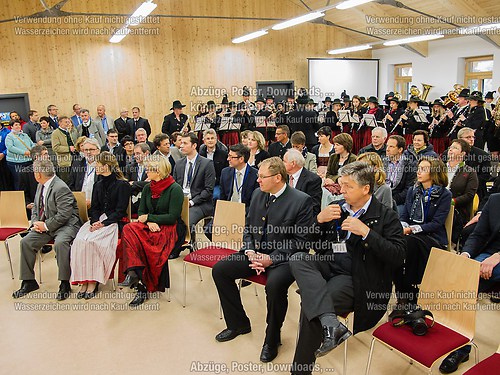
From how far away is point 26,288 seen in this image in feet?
12.9

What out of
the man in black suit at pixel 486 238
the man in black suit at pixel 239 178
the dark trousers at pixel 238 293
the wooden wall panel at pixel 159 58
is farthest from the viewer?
the wooden wall panel at pixel 159 58

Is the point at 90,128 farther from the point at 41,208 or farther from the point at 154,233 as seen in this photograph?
the point at 154,233

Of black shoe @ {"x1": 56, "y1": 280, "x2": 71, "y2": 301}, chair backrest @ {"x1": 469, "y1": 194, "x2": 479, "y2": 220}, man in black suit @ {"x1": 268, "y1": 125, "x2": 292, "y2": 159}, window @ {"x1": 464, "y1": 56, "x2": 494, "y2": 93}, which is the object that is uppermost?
window @ {"x1": 464, "y1": 56, "x2": 494, "y2": 93}

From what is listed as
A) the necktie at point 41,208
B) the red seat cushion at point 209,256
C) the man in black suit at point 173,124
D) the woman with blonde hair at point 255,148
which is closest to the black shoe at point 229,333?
the red seat cushion at point 209,256

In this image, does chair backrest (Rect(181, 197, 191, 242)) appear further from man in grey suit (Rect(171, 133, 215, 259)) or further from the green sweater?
man in grey suit (Rect(171, 133, 215, 259))

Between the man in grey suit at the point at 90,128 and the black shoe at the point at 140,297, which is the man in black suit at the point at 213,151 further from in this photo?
the man in grey suit at the point at 90,128

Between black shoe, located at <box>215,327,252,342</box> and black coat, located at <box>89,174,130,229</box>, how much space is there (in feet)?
5.13

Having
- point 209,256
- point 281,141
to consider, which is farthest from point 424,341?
point 281,141

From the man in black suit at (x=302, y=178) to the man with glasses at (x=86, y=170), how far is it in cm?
237

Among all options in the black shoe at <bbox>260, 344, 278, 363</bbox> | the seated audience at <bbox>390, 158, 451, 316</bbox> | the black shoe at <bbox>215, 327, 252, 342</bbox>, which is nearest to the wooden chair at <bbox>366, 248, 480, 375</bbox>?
the seated audience at <bbox>390, 158, 451, 316</bbox>

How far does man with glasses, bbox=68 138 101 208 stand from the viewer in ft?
15.4

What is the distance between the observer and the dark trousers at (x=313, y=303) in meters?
2.40

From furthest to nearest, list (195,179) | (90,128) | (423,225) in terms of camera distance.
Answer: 1. (90,128)
2. (195,179)
3. (423,225)

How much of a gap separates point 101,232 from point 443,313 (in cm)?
298
